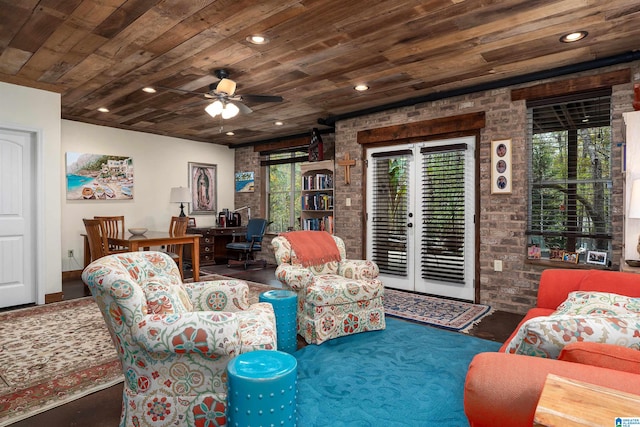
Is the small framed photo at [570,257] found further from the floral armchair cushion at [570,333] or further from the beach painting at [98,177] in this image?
the beach painting at [98,177]

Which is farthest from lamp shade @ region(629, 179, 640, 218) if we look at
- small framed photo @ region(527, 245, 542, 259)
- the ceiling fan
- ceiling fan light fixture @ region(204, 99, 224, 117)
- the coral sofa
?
ceiling fan light fixture @ region(204, 99, 224, 117)

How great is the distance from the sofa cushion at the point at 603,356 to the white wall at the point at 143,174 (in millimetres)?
6749

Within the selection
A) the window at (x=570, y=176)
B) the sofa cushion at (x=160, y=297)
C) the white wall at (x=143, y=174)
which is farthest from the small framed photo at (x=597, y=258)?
the white wall at (x=143, y=174)

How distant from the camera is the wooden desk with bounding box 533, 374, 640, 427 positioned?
28.0 inches

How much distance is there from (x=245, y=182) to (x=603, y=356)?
24.7 ft

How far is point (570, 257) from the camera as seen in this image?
3.81 metres

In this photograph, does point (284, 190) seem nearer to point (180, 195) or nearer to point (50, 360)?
point (180, 195)

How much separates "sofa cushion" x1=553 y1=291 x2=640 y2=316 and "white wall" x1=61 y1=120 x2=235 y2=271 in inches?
260

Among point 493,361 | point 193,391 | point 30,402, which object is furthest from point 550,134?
point 30,402

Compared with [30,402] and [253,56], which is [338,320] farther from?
[253,56]

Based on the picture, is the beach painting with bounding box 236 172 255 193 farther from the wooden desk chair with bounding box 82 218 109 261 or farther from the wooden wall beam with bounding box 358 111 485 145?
the wooden desk chair with bounding box 82 218 109 261

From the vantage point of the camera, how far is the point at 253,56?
11.3 feet

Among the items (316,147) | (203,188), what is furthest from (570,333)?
(203,188)

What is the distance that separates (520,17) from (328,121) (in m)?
3.34
